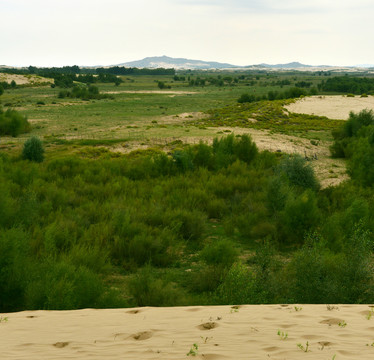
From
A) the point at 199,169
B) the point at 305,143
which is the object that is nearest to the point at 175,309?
the point at 199,169

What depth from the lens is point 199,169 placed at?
2150 cm

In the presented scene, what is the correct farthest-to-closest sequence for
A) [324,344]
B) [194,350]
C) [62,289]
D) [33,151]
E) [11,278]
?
1. [33,151]
2. [11,278]
3. [62,289]
4. [324,344]
5. [194,350]

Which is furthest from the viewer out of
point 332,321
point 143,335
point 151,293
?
point 151,293

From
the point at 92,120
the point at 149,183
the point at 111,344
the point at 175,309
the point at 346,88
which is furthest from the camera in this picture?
the point at 346,88

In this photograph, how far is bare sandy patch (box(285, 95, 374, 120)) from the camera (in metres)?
54.2

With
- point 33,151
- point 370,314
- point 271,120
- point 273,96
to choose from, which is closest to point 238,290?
point 370,314

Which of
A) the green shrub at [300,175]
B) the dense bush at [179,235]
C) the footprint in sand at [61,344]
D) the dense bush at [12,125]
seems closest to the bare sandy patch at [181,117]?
the dense bush at [12,125]

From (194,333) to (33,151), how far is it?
70.6 ft

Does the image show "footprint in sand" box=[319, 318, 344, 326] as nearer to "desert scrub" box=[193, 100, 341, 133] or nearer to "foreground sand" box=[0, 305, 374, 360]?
"foreground sand" box=[0, 305, 374, 360]

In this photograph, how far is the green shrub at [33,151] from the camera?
2464 centimetres

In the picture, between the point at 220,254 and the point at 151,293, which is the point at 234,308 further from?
the point at 220,254

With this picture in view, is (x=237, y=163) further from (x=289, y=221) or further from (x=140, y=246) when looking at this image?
(x=140, y=246)

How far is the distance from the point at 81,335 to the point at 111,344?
2.09ft

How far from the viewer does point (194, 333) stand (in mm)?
5777
